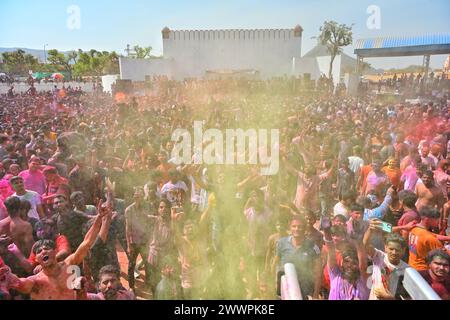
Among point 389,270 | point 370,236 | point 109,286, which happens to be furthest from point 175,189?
point 389,270

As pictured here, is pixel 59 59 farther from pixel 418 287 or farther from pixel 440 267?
pixel 418 287

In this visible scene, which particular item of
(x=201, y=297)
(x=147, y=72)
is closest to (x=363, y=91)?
(x=147, y=72)

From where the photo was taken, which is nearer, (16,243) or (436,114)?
(16,243)

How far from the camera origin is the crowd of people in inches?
99.6

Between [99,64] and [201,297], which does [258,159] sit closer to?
[201,297]

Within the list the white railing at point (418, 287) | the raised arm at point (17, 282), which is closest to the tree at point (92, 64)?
the raised arm at point (17, 282)

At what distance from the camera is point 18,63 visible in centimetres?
4203

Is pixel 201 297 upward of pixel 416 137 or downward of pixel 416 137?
downward

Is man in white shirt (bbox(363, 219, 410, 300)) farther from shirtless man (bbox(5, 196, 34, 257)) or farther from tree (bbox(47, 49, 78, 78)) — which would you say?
tree (bbox(47, 49, 78, 78))

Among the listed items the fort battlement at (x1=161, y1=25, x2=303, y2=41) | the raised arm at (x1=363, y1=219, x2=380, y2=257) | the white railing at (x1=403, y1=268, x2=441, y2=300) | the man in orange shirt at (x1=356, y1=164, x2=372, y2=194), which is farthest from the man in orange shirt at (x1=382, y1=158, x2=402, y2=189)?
the fort battlement at (x1=161, y1=25, x2=303, y2=41)

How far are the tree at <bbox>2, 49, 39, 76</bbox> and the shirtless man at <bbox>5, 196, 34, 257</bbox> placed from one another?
43.8m

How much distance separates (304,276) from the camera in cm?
278

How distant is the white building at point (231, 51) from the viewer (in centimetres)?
940
